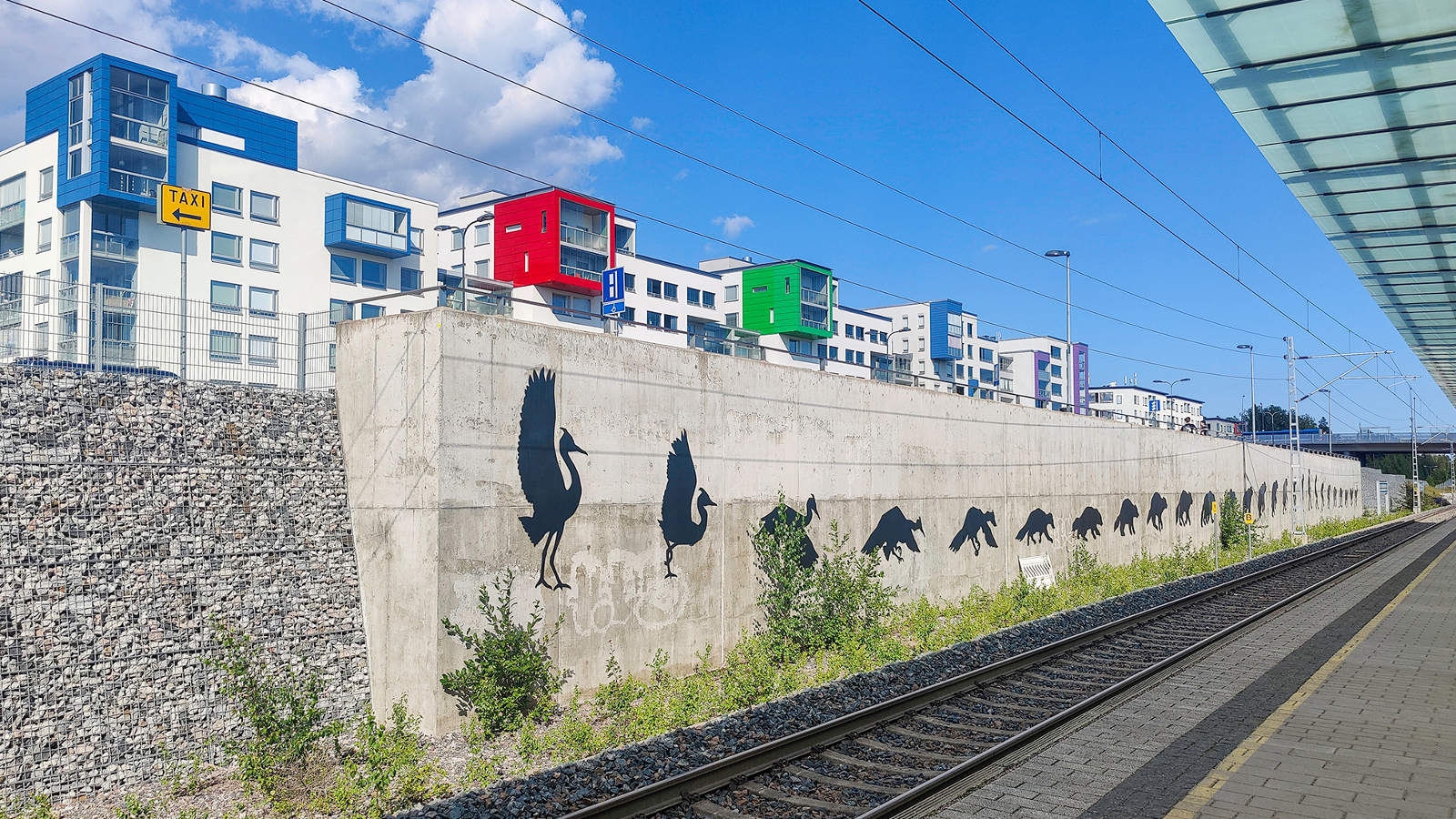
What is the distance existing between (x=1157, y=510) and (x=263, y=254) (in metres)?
42.8

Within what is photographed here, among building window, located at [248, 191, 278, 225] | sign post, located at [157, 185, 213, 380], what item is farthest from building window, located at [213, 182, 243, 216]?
sign post, located at [157, 185, 213, 380]

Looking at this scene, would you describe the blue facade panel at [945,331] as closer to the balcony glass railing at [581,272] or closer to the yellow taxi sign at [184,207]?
the balcony glass railing at [581,272]

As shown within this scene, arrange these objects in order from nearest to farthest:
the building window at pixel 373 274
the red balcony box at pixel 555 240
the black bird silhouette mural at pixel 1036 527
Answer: the black bird silhouette mural at pixel 1036 527 → the building window at pixel 373 274 → the red balcony box at pixel 555 240

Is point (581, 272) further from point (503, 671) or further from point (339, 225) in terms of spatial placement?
point (503, 671)

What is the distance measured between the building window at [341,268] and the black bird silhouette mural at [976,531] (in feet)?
126

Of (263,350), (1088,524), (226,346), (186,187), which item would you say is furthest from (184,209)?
(1088,524)

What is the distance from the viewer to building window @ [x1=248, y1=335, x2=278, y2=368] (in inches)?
503

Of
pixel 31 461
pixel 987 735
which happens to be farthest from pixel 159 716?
pixel 987 735

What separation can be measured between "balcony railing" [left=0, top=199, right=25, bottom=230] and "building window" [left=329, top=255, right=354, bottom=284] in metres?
13.4

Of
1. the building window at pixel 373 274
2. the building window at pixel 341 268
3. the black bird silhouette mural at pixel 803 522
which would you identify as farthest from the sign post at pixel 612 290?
the black bird silhouette mural at pixel 803 522

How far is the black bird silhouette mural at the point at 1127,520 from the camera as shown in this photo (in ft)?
107

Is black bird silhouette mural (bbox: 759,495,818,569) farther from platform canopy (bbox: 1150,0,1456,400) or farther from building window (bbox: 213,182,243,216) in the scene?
building window (bbox: 213,182,243,216)

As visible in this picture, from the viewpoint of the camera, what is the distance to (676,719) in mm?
10625

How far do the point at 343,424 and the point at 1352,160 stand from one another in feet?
49.9
